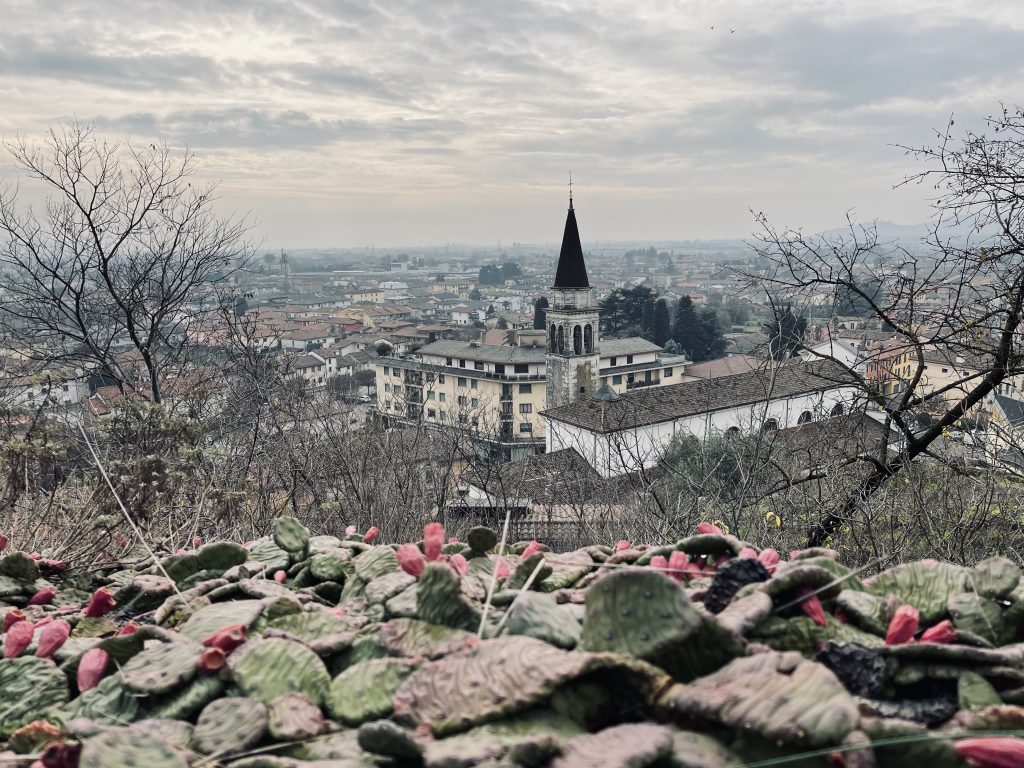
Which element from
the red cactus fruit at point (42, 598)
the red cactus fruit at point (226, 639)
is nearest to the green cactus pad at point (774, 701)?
the red cactus fruit at point (226, 639)

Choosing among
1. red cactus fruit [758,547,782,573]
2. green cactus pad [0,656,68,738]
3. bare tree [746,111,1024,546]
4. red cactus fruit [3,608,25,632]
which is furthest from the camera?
bare tree [746,111,1024,546]

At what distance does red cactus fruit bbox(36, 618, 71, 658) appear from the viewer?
6.58 ft

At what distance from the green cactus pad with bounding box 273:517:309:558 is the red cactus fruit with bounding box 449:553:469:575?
1.93ft

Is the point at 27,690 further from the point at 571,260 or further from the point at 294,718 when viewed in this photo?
the point at 571,260

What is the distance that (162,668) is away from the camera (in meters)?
1.75

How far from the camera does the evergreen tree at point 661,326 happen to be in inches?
1822

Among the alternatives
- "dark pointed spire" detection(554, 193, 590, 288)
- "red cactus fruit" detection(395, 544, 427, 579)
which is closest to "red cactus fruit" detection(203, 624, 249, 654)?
"red cactus fruit" detection(395, 544, 427, 579)

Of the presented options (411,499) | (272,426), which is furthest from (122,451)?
(272,426)

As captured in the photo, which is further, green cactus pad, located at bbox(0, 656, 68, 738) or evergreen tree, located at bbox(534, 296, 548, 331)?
evergreen tree, located at bbox(534, 296, 548, 331)

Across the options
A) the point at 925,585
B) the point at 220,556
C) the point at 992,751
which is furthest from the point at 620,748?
the point at 220,556

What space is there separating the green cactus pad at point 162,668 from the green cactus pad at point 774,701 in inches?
41.0

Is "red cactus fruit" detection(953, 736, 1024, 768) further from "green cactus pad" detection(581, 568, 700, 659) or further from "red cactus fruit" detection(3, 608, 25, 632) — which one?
"red cactus fruit" detection(3, 608, 25, 632)

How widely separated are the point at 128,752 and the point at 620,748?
88cm

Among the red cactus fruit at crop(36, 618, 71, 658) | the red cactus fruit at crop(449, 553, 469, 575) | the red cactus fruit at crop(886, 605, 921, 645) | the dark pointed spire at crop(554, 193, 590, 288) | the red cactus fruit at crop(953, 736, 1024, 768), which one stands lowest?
the red cactus fruit at crop(36, 618, 71, 658)
